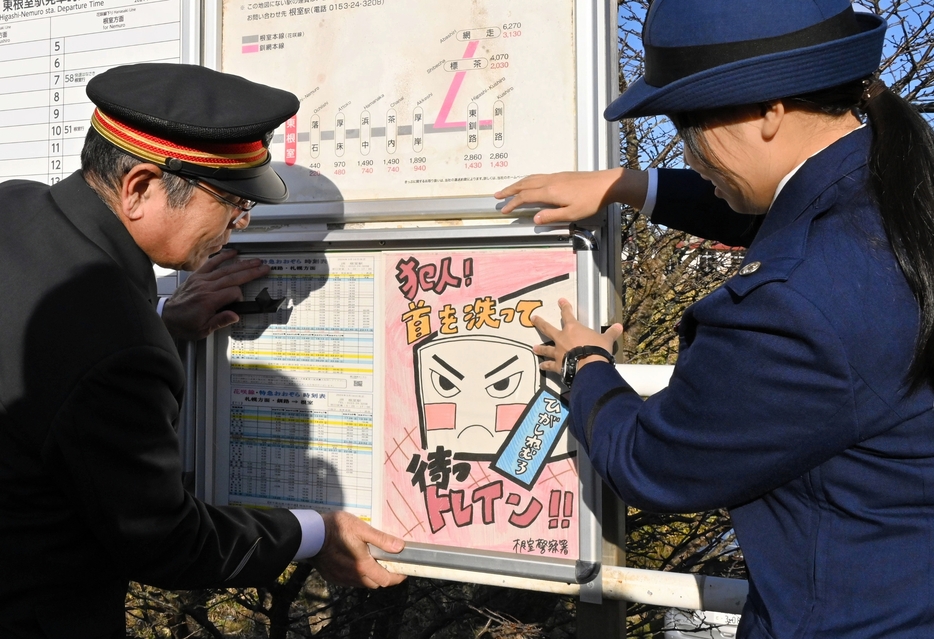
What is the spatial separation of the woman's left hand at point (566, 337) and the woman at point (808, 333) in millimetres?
447

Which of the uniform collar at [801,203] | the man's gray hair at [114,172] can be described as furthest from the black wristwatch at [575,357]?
the man's gray hair at [114,172]

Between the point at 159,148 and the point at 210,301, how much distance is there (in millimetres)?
658

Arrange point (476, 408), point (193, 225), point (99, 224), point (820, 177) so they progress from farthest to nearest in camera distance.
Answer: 1. point (476, 408)
2. point (193, 225)
3. point (99, 224)
4. point (820, 177)

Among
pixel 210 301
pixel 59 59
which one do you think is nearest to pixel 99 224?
pixel 210 301

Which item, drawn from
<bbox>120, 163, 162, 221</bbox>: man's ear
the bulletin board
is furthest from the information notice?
<bbox>120, 163, 162, 221</bbox>: man's ear

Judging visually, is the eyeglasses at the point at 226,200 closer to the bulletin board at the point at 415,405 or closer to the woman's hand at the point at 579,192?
the bulletin board at the point at 415,405

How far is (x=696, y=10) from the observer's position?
4.25 feet

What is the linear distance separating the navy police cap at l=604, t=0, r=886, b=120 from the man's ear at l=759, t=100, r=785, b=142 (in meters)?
0.04

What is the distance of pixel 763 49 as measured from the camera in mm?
1245

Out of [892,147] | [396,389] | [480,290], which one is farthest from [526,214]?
[892,147]

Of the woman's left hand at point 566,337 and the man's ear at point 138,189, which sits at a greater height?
the man's ear at point 138,189

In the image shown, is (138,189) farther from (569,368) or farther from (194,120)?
(569,368)

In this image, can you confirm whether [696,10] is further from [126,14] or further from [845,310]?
[126,14]

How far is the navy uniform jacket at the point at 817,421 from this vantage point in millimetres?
1184
